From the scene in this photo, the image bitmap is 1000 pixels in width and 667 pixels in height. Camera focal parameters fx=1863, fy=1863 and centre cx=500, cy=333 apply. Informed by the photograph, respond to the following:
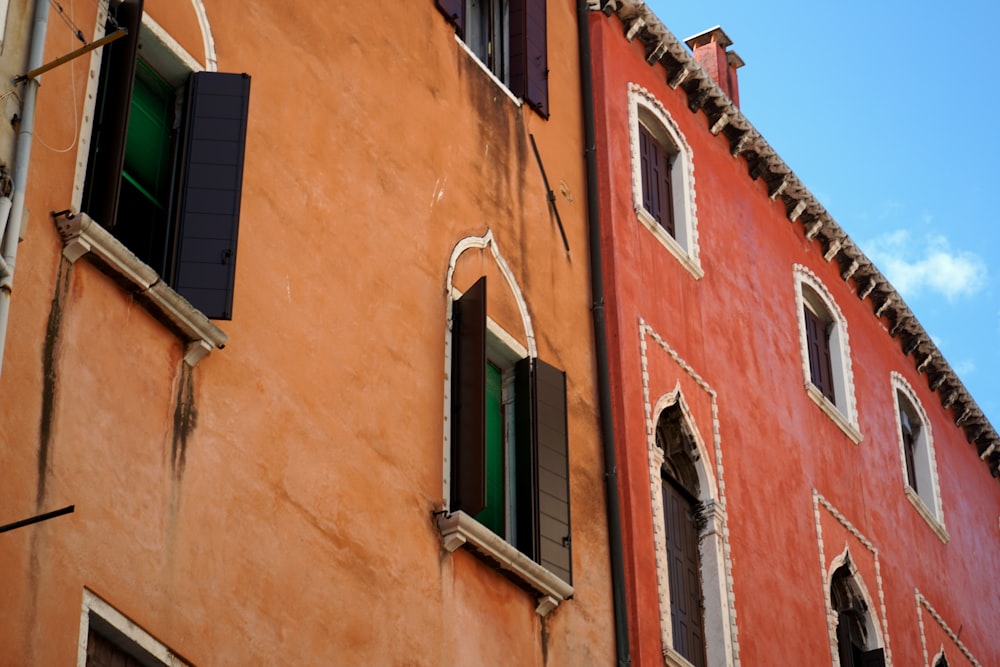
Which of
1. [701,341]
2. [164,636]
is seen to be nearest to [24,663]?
[164,636]

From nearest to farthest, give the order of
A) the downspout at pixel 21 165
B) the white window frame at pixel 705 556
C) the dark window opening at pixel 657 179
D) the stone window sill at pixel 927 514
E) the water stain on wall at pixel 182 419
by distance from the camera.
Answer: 1. the downspout at pixel 21 165
2. the water stain on wall at pixel 182 419
3. the white window frame at pixel 705 556
4. the dark window opening at pixel 657 179
5. the stone window sill at pixel 927 514

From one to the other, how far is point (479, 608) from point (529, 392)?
1943mm

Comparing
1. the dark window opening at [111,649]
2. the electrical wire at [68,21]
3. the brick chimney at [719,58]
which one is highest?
the brick chimney at [719,58]

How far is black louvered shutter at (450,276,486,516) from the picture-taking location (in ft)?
36.8

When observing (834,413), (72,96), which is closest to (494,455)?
(72,96)

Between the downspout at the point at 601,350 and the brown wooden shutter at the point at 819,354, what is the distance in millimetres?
4076

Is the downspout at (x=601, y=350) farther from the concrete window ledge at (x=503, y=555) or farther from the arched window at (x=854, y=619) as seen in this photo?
the arched window at (x=854, y=619)

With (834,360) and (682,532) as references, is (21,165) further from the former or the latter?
(834,360)

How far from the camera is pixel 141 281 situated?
8984mm

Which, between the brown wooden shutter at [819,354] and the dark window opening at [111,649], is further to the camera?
the brown wooden shutter at [819,354]

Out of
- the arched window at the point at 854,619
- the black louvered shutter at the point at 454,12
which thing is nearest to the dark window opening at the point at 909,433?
the arched window at the point at 854,619

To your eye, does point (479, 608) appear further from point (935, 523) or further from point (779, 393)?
point (935, 523)

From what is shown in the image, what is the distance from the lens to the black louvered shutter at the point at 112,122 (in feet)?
29.7

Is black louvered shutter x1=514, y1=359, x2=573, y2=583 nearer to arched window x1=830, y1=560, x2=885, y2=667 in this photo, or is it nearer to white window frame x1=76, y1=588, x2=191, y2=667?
white window frame x1=76, y1=588, x2=191, y2=667
